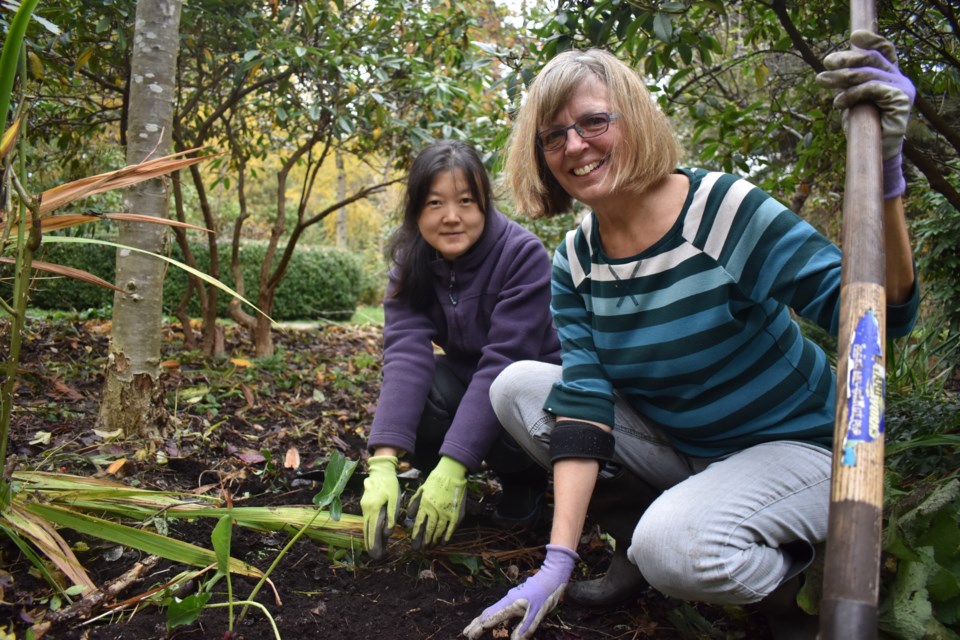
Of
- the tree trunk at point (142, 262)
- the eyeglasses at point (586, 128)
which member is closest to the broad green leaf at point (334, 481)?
the eyeglasses at point (586, 128)

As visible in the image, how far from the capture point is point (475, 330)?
2314 millimetres

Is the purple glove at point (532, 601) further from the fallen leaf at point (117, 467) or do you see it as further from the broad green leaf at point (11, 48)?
the broad green leaf at point (11, 48)

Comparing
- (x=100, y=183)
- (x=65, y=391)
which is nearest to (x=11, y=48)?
(x=100, y=183)

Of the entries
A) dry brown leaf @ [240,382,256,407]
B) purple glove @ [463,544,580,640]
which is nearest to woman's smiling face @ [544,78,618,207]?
purple glove @ [463,544,580,640]

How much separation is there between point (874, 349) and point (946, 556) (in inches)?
29.5

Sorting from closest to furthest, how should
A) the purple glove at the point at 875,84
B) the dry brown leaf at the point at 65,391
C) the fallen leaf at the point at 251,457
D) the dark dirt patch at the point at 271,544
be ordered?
the purple glove at the point at 875,84 → the dark dirt patch at the point at 271,544 → the fallen leaf at the point at 251,457 → the dry brown leaf at the point at 65,391

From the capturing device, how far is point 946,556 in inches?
56.7

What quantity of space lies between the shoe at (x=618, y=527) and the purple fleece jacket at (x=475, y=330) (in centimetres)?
37

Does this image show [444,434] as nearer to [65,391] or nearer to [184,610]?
[184,610]

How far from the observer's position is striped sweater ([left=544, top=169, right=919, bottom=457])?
150 centimetres

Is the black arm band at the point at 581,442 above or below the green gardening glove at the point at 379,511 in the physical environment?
above

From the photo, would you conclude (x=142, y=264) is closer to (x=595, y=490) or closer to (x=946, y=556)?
(x=595, y=490)

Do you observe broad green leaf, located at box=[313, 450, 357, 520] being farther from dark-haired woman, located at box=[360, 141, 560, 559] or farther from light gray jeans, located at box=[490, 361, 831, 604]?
light gray jeans, located at box=[490, 361, 831, 604]

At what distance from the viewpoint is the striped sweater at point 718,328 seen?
1498 mm
